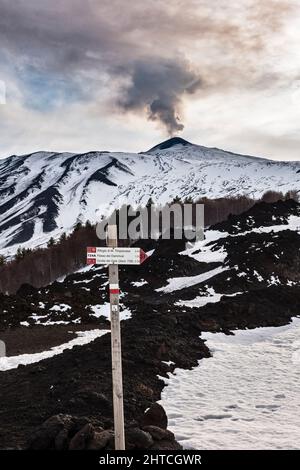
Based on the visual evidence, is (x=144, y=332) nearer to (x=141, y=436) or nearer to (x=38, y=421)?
(x=38, y=421)

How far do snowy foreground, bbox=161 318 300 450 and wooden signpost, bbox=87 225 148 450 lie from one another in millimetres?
2433

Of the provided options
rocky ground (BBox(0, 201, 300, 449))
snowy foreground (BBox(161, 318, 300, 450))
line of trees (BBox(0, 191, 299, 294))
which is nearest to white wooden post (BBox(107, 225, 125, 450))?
rocky ground (BBox(0, 201, 300, 449))

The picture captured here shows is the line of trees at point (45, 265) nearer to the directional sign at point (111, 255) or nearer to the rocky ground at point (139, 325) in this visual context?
the rocky ground at point (139, 325)

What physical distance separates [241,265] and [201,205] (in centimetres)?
8182

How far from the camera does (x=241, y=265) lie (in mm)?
50781

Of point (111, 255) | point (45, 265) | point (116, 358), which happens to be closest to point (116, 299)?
point (111, 255)

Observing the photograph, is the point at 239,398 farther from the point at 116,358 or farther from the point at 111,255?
the point at 111,255

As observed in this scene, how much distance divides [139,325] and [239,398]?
9.89 meters

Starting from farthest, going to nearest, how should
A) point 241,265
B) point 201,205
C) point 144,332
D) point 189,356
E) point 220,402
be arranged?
1. point 201,205
2. point 241,265
3. point 144,332
4. point 189,356
5. point 220,402

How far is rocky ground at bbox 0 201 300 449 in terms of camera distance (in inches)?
405

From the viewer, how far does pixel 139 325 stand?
22594 mm

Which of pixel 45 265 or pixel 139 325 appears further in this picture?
pixel 45 265

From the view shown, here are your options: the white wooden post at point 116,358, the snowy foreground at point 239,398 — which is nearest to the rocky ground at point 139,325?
the snowy foreground at point 239,398
